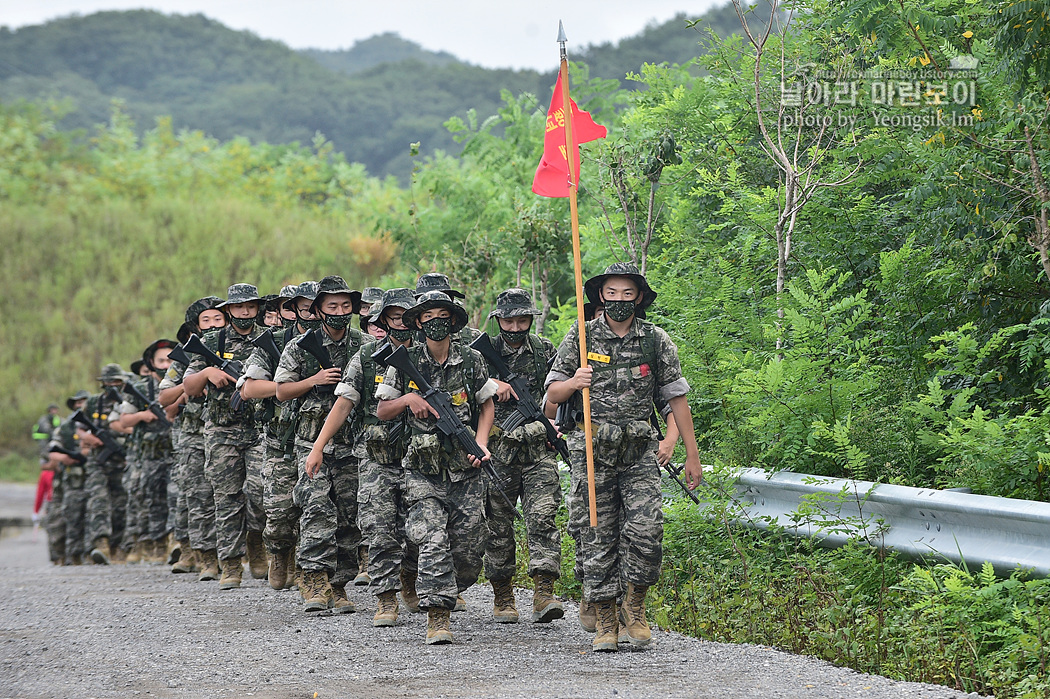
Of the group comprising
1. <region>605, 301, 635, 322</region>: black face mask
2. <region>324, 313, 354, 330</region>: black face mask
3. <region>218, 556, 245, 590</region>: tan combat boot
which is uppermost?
<region>605, 301, 635, 322</region>: black face mask

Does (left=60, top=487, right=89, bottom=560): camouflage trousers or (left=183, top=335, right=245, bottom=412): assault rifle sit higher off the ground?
(left=183, top=335, right=245, bottom=412): assault rifle

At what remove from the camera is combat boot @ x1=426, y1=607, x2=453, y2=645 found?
23.2ft

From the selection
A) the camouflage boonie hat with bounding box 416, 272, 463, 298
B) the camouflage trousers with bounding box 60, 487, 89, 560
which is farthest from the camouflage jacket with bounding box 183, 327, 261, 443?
the camouflage trousers with bounding box 60, 487, 89, 560

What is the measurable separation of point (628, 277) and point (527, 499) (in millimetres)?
2077

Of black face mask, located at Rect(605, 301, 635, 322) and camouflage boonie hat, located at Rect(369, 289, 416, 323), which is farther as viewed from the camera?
camouflage boonie hat, located at Rect(369, 289, 416, 323)

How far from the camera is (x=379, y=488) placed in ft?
26.1

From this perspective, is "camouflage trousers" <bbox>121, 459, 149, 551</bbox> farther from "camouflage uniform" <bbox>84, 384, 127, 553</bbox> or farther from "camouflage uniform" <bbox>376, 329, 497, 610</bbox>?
"camouflage uniform" <bbox>376, 329, 497, 610</bbox>

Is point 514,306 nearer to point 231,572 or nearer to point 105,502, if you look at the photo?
point 231,572

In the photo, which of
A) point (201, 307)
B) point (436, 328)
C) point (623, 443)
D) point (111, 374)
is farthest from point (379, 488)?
point (111, 374)

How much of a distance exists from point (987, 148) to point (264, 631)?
635 cm

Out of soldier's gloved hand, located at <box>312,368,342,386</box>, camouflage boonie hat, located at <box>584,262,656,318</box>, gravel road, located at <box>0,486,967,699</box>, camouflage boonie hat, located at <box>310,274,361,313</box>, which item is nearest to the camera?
gravel road, located at <box>0,486,967,699</box>

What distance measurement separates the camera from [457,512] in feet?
24.8

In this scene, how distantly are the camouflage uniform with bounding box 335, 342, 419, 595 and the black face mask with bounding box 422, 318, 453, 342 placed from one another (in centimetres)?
49

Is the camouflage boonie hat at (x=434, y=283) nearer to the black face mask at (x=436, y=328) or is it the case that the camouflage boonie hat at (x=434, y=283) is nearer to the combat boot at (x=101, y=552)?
the black face mask at (x=436, y=328)
